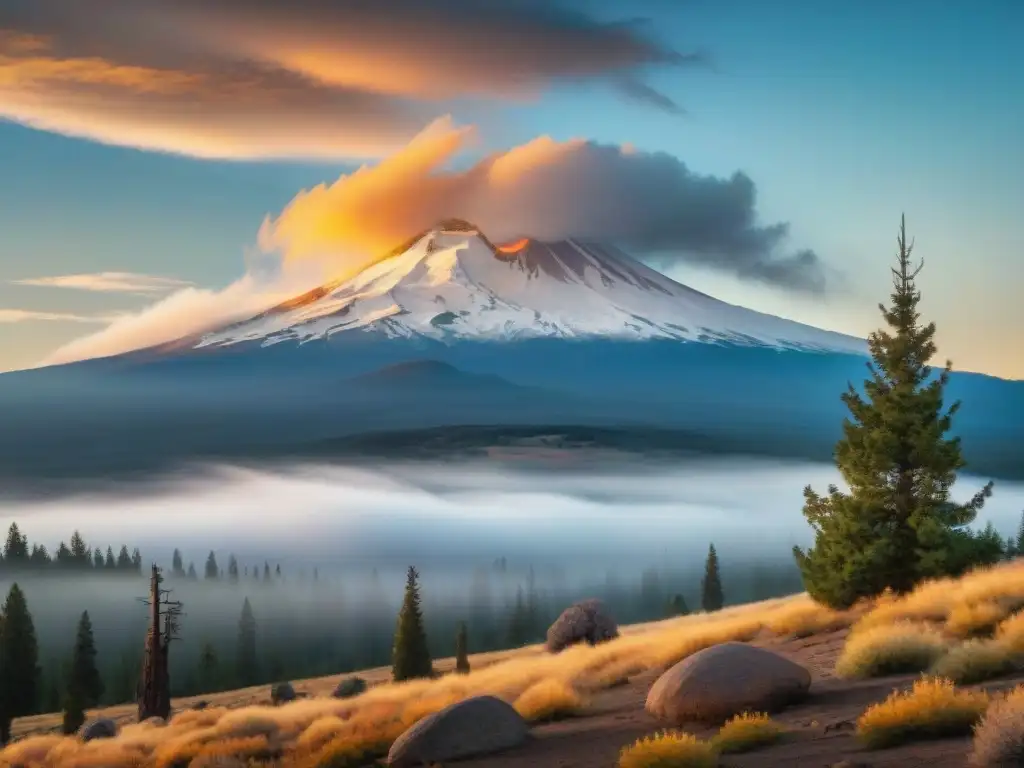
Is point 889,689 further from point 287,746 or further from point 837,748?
point 287,746

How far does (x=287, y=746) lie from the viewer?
2698 cm

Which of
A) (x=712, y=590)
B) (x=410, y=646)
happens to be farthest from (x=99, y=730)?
(x=712, y=590)

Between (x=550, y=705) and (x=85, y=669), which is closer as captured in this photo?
(x=550, y=705)

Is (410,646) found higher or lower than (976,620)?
lower

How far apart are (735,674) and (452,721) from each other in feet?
17.4

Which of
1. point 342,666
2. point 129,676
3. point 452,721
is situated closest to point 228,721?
point 452,721

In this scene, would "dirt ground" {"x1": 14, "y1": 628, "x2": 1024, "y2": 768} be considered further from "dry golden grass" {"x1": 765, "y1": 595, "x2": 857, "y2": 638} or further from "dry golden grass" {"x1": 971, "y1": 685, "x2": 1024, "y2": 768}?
"dry golden grass" {"x1": 765, "y1": 595, "x2": 857, "y2": 638}

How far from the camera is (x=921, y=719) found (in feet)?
51.7

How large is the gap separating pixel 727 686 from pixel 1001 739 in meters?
6.67

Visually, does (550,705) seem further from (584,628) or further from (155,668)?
(155,668)

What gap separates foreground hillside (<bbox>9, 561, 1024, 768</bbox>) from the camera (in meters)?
15.9

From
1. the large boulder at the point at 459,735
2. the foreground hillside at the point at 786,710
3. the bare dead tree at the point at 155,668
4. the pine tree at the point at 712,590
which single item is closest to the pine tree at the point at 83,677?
the bare dead tree at the point at 155,668

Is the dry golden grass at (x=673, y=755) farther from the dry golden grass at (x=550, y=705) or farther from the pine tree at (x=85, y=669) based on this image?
the pine tree at (x=85, y=669)

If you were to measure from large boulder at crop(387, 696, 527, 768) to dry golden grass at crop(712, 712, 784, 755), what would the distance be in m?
4.72
